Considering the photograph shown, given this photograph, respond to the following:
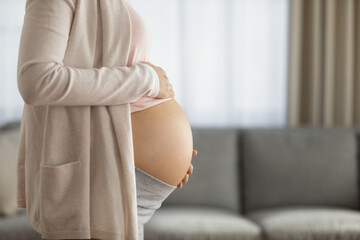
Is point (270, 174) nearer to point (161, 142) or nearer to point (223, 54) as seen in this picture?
point (223, 54)

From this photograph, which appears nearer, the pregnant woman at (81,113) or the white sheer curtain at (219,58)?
the pregnant woman at (81,113)

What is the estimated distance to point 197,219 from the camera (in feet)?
7.87

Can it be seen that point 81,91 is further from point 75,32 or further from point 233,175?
point 233,175

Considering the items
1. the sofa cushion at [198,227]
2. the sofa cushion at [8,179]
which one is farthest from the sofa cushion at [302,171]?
the sofa cushion at [8,179]

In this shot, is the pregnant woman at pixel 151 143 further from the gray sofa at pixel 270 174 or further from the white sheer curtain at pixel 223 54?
the white sheer curtain at pixel 223 54

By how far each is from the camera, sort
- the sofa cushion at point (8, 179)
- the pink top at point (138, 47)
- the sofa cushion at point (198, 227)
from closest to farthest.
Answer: the pink top at point (138, 47) → the sofa cushion at point (198, 227) → the sofa cushion at point (8, 179)

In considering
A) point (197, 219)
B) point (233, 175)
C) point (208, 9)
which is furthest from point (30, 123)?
point (208, 9)

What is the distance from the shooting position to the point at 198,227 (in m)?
2.31

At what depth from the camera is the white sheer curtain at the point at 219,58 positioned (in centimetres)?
322

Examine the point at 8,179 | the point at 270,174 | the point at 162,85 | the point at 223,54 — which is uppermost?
the point at 223,54

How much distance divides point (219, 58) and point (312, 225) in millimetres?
1409

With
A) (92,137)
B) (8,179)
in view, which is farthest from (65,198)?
(8,179)

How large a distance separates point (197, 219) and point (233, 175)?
1.73 feet

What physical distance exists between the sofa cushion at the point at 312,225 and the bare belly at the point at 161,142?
128cm
